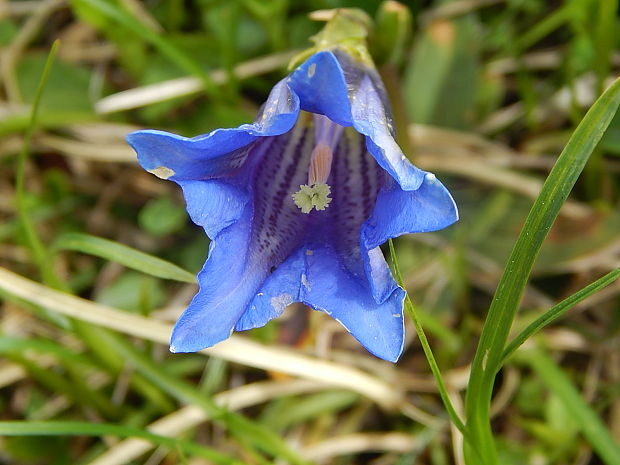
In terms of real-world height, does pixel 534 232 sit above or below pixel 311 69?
below

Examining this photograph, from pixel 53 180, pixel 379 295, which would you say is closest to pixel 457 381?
pixel 379 295

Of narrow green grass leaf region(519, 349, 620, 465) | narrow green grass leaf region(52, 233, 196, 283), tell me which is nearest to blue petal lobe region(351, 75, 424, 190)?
narrow green grass leaf region(52, 233, 196, 283)

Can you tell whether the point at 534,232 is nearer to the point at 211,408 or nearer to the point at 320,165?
the point at 320,165

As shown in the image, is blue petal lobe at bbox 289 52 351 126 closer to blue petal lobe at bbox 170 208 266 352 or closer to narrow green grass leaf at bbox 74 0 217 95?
blue petal lobe at bbox 170 208 266 352

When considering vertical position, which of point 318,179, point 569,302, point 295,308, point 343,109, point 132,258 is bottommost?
point 295,308

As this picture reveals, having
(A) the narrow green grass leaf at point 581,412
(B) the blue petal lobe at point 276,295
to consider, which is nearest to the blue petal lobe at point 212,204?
(B) the blue petal lobe at point 276,295

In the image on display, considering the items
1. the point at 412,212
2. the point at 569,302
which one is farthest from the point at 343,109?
the point at 569,302

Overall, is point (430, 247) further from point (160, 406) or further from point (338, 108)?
point (338, 108)

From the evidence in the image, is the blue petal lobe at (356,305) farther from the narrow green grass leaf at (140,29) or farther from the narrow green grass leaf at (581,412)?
the narrow green grass leaf at (140,29)
